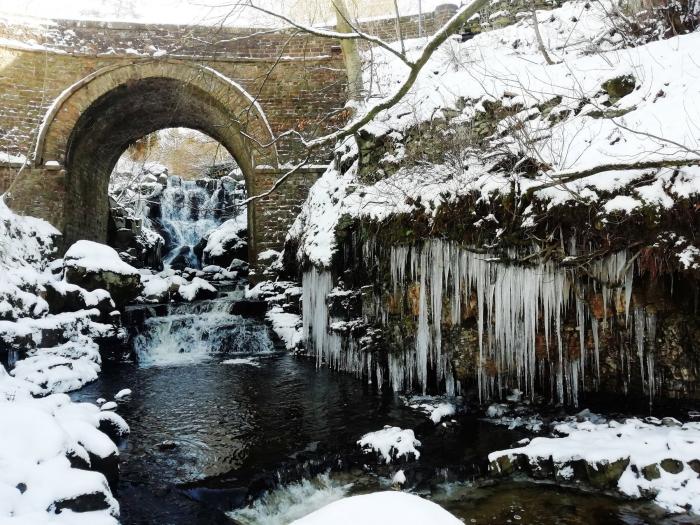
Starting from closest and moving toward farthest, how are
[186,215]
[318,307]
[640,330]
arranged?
[640,330]
[318,307]
[186,215]

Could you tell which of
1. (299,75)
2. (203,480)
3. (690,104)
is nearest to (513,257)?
(690,104)

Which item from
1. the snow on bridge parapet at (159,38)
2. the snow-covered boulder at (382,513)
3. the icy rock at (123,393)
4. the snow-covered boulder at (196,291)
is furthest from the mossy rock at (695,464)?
the snow-covered boulder at (196,291)

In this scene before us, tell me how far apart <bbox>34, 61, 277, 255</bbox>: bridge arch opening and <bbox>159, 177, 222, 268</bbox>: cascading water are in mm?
5182

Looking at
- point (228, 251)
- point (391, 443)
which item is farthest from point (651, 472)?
→ point (228, 251)

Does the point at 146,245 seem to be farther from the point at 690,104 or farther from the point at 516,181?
the point at 690,104

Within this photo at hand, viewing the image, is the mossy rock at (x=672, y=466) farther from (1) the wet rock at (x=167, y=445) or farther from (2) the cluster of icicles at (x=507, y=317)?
(1) the wet rock at (x=167, y=445)

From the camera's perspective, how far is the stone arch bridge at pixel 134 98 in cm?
1121

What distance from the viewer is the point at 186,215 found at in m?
20.4

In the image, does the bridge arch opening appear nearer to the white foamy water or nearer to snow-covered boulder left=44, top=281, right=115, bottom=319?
snow-covered boulder left=44, top=281, right=115, bottom=319

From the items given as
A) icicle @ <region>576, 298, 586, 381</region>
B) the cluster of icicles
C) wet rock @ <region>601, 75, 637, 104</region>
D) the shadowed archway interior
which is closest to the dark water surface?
the cluster of icicles

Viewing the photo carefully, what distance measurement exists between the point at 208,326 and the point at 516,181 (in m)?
7.26

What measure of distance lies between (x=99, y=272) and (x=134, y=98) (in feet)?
18.1

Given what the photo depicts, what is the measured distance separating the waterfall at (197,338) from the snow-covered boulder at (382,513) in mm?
8203

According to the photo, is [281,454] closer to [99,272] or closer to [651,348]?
[651,348]
